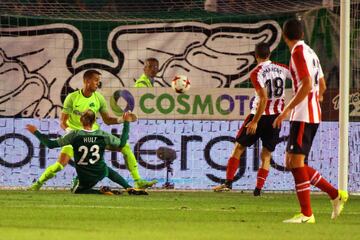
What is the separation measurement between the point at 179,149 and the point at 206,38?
2022 millimetres

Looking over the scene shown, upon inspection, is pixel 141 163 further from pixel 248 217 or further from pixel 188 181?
pixel 248 217

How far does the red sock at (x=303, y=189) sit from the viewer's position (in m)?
10.8

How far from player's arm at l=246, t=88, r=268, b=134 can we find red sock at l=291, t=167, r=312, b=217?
3.51m

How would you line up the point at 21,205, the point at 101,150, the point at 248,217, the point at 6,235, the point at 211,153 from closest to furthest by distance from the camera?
the point at 6,235 → the point at 248,217 → the point at 21,205 → the point at 101,150 → the point at 211,153

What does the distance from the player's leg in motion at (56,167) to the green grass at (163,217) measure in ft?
0.99

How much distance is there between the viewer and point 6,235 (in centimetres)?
895

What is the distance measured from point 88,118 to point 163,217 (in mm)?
4406

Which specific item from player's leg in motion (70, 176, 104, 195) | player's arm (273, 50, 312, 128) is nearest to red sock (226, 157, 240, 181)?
player's leg in motion (70, 176, 104, 195)

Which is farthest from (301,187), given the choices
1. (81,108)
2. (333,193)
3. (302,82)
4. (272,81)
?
(81,108)

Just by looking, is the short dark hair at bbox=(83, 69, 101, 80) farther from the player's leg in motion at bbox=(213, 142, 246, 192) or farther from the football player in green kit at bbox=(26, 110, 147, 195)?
the player's leg in motion at bbox=(213, 142, 246, 192)

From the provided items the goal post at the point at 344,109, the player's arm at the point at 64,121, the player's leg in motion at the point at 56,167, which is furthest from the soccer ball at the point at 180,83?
the goal post at the point at 344,109

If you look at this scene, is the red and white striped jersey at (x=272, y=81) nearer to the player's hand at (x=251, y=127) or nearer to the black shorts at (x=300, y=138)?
the player's hand at (x=251, y=127)

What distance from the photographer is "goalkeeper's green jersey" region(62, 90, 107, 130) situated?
16594 mm

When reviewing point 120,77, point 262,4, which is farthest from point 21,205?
point 262,4
